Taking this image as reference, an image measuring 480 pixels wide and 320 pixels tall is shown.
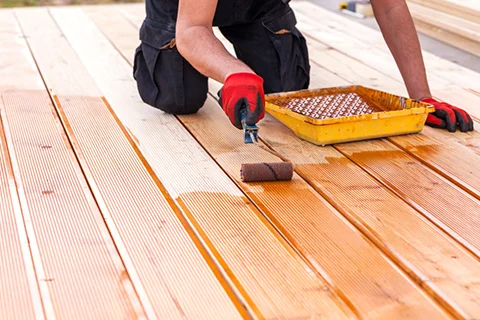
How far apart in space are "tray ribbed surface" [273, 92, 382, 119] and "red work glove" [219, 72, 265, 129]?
46cm

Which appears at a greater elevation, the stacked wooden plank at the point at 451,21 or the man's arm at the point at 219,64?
the man's arm at the point at 219,64

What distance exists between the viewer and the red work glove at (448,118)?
2611 mm

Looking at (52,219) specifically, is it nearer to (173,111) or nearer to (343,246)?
(343,246)

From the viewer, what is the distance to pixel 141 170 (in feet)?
7.38

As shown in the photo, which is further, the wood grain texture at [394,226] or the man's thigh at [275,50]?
the man's thigh at [275,50]

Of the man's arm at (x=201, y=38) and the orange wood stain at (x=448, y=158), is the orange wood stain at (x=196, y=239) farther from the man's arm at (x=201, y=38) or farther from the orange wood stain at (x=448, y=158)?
the orange wood stain at (x=448, y=158)

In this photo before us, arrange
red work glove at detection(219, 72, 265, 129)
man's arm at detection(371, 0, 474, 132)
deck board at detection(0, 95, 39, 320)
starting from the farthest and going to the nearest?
1. man's arm at detection(371, 0, 474, 132)
2. red work glove at detection(219, 72, 265, 129)
3. deck board at detection(0, 95, 39, 320)

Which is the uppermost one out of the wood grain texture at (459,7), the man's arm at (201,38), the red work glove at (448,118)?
the man's arm at (201,38)

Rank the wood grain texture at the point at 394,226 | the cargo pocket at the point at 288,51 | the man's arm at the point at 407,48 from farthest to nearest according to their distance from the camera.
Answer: the cargo pocket at the point at 288,51 < the man's arm at the point at 407,48 < the wood grain texture at the point at 394,226

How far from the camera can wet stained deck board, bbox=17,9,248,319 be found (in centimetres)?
154

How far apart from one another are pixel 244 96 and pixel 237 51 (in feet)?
3.39

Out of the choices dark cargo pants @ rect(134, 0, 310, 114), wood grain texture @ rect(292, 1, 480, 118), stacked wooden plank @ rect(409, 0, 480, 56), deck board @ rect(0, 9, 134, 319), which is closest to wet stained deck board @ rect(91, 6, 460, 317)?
dark cargo pants @ rect(134, 0, 310, 114)

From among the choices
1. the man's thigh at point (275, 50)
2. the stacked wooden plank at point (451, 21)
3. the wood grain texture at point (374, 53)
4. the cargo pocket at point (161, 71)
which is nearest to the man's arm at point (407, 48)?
the wood grain texture at point (374, 53)

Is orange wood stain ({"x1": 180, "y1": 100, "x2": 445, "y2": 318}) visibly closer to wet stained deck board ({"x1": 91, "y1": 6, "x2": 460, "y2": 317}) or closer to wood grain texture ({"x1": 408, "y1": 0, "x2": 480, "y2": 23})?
wet stained deck board ({"x1": 91, "y1": 6, "x2": 460, "y2": 317})
